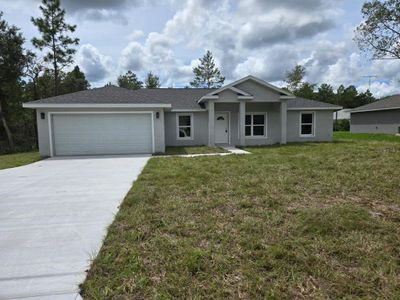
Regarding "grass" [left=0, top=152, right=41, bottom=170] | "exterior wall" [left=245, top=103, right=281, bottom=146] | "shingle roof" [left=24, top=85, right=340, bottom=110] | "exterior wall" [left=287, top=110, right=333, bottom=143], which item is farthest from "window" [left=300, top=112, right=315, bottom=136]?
"grass" [left=0, top=152, right=41, bottom=170]

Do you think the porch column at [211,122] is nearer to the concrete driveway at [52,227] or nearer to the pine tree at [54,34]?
the concrete driveway at [52,227]

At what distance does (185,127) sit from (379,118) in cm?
2193

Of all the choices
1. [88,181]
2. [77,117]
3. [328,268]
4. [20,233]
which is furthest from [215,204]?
[77,117]

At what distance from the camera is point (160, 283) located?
2.60m

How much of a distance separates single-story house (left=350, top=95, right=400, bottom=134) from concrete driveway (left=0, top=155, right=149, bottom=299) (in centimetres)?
2676

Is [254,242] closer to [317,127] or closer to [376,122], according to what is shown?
[317,127]

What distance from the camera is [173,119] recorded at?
16.4m

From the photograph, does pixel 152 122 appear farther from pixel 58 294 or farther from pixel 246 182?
pixel 58 294

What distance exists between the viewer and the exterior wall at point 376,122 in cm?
2526

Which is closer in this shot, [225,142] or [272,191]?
[272,191]

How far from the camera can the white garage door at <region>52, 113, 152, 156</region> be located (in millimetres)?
12812

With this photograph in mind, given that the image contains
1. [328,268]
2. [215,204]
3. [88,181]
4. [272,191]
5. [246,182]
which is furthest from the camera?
[88,181]

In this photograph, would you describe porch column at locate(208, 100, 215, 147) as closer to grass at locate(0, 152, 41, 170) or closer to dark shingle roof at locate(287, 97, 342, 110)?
dark shingle roof at locate(287, 97, 342, 110)

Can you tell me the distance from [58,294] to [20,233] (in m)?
1.91
